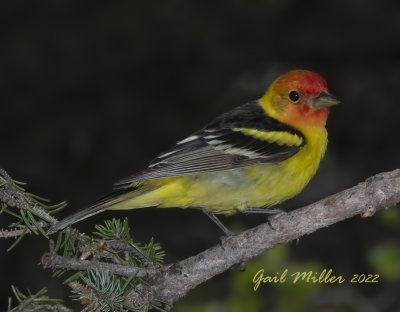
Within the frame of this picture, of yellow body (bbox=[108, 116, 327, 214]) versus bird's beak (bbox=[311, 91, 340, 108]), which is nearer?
yellow body (bbox=[108, 116, 327, 214])

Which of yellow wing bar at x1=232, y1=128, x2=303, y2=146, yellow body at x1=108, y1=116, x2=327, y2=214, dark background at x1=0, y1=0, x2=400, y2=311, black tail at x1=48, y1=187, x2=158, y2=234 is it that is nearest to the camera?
black tail at x1=48, y1=187, x2=158, y2=234

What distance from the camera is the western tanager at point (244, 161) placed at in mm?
4344

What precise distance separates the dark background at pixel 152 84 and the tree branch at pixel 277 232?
8.84ft

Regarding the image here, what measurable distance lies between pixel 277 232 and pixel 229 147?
4.89 ft

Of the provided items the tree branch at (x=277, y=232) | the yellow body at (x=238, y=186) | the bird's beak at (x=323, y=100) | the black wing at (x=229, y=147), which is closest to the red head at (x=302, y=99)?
the bird's beak at (x=323, y=100)

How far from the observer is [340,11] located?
259 inches

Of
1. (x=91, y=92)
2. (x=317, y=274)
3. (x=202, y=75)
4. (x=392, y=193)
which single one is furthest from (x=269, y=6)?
(x=392, y=193)

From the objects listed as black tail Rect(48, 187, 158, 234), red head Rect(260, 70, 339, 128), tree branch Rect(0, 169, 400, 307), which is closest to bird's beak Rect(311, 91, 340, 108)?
red head Rect(260, 70, 339, 128)

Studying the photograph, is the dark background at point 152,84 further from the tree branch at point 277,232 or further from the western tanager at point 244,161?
the tree branch at point 277,232

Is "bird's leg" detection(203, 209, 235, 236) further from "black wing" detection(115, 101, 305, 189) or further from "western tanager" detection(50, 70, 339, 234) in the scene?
"black wing" detection(115, 101, 305, 189)

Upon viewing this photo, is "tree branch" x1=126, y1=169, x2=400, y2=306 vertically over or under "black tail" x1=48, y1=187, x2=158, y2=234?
under

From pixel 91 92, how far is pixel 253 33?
1606 millimetres

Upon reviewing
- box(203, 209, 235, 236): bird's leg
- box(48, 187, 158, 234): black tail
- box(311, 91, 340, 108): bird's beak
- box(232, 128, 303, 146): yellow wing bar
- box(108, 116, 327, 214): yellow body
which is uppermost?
box(311, 91, 340, 108): bird's beak

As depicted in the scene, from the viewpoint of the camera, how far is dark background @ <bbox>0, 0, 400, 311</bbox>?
6289 mm
